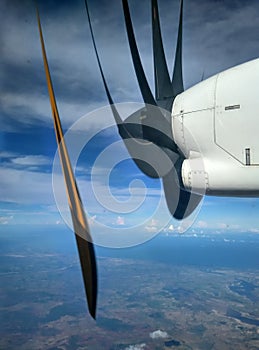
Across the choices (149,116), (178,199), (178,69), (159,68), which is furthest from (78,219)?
(178,69)

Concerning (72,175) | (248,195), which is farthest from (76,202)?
(248,195)

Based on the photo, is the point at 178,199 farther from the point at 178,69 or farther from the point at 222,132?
the point at 178,69

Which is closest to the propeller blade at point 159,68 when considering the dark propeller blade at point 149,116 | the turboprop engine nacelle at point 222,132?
the dark propeller blade at point 149,116

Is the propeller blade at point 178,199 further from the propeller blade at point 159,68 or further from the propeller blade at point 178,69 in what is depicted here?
the propeller blade at point 178,69

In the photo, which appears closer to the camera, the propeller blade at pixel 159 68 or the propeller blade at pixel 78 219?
the propeller blade at pixel 78 219

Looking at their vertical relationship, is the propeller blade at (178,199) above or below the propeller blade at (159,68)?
below

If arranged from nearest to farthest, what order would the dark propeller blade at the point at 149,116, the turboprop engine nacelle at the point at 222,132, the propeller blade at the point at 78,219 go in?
the propeller blade at the point at 78,219, the turboprop engine nacelle at the point at 222,132, the dark propeller blade at the point at 149,116
